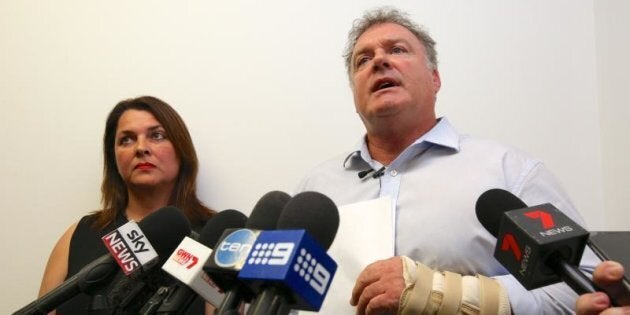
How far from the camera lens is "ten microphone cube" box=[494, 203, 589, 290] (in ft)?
1.75

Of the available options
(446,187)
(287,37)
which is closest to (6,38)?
(287,37)

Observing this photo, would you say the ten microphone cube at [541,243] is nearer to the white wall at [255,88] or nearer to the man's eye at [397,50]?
the man's eye at [397,50]

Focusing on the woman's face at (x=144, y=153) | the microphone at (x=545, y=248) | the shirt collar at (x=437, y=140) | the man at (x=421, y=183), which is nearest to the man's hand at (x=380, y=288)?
the man at (x=421, y=183)

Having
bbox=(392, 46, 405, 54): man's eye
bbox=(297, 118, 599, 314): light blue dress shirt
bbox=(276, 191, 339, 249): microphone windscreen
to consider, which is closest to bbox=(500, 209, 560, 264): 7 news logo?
bbox=(276, 191, 339, 249): microphone windscreen

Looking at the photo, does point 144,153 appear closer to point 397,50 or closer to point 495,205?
point 397,50

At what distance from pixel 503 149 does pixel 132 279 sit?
0.87 metres

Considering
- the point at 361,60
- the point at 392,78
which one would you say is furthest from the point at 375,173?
the point at 361,60

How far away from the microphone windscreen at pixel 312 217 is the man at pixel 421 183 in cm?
32

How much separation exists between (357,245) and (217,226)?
1.44 ft

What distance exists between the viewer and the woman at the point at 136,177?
60.8 inches

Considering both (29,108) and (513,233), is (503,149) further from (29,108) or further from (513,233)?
(29,108)

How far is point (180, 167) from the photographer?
1.67 metres

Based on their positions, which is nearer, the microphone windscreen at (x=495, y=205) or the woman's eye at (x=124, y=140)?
the microphone windscreen at (x=495, y=205)

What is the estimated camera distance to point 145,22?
183cm
